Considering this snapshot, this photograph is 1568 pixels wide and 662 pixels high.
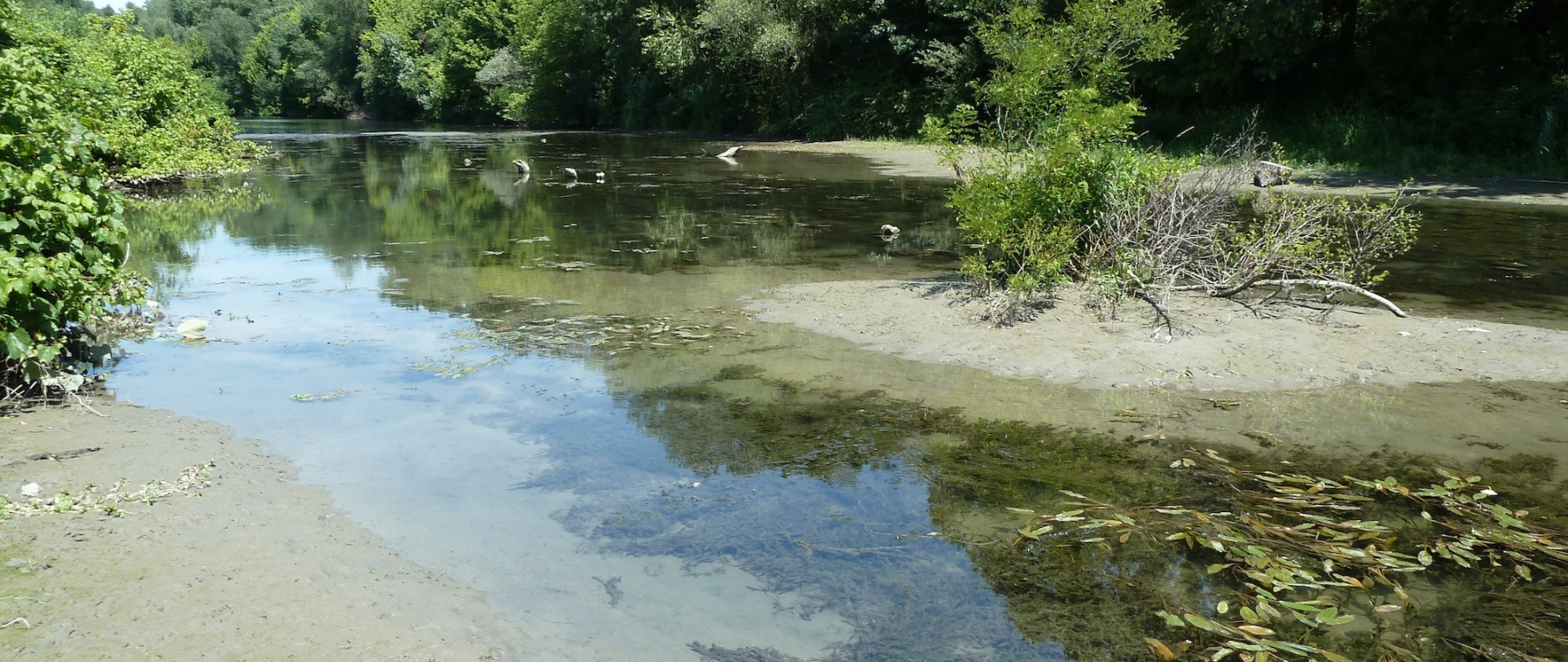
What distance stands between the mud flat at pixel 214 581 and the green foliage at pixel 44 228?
962 millimetres

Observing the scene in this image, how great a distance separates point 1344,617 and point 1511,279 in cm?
933

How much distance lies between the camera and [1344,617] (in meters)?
4.41

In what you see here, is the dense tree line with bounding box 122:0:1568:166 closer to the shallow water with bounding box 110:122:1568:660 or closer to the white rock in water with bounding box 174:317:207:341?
the shallow water with bounding box 110:122:1568:660

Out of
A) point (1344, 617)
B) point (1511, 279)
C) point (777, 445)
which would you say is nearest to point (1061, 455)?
point (777, 445)

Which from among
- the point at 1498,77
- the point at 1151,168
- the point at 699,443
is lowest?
the point at 699,443

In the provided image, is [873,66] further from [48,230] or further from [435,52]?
[435,52]

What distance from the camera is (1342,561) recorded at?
A: 492 centimetres

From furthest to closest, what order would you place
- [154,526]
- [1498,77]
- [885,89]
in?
[885,89]
[1498,77]
[154,526]

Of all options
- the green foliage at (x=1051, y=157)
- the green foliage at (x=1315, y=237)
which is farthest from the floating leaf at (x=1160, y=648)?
the green foliage at (x=1315, y=237)

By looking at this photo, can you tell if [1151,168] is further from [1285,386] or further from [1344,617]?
Result: [1344,617]

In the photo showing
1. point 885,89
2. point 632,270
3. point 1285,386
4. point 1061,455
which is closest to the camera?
point 1061,455

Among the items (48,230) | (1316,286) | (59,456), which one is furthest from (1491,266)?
(48,230)

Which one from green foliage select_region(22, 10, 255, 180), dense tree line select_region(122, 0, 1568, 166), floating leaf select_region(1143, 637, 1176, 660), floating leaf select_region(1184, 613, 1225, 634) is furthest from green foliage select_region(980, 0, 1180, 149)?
green foliage select_region(22, 10, 255, 180)

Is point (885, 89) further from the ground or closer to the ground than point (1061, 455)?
further from the ground
